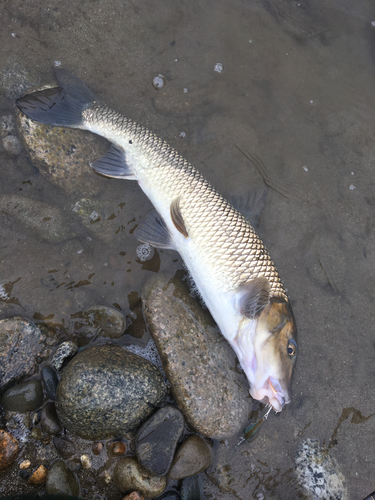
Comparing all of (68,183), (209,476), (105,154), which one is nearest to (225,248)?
(105,154)

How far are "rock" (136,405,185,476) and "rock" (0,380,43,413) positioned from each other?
1.09 metres

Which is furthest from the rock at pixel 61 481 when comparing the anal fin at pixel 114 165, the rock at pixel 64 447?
the anal fin at pixel 114 165

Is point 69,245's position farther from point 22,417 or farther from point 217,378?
point 217,378

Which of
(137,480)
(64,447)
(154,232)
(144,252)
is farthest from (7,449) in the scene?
(154,232)

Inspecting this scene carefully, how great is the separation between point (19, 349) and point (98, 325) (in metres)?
0.80

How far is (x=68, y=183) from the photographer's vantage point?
3.66 m

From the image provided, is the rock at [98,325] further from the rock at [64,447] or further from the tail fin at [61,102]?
the tail fin at [61,102]

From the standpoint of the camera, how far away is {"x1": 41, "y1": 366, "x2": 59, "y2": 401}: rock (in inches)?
123

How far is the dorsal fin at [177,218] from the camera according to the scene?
128 inches

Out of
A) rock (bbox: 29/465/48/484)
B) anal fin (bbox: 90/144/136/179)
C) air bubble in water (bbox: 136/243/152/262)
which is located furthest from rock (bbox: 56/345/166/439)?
anal fin (bbox: 90/144/136/179)

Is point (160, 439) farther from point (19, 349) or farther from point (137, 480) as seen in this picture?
point (19, 349)

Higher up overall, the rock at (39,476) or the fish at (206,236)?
the fish at (206,236)

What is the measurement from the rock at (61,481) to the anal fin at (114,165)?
3019mm

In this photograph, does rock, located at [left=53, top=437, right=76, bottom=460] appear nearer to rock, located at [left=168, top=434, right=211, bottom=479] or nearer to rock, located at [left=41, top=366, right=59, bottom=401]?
rock, located at [left=41, top=366, right=59, bottom=401]
